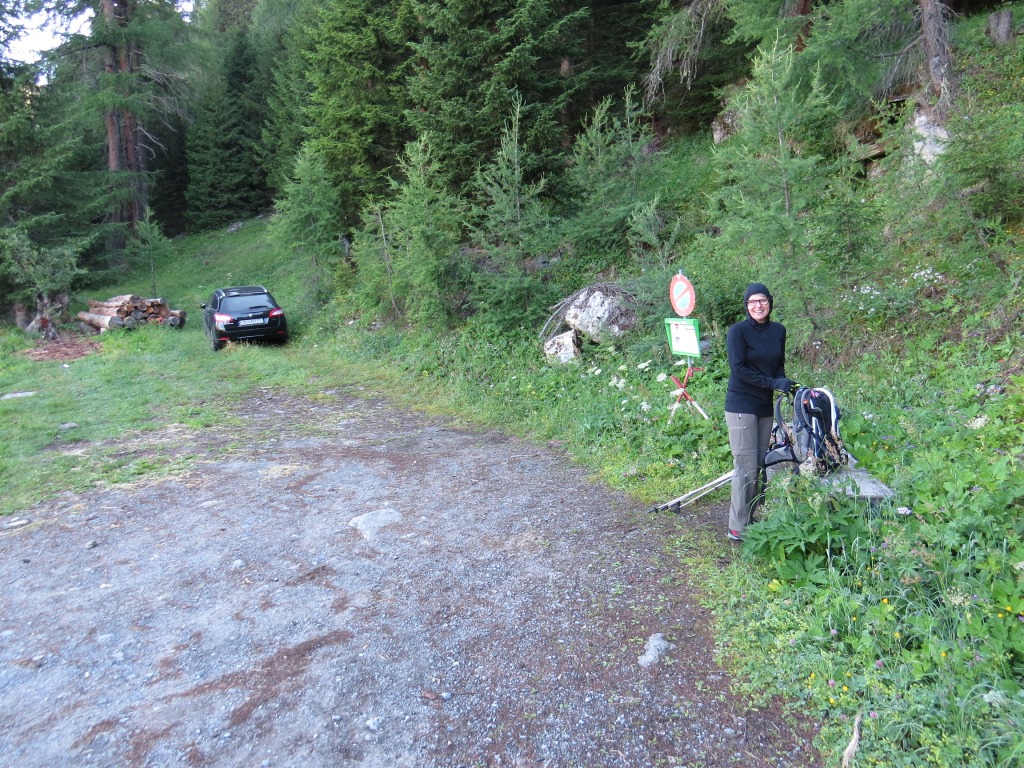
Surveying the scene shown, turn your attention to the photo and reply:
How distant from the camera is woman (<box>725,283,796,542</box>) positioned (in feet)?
14.7

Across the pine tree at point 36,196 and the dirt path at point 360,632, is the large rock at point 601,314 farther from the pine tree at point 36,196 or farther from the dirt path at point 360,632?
the pine tree at point 36,196

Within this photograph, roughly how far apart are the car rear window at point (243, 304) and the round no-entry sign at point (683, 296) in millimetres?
12448

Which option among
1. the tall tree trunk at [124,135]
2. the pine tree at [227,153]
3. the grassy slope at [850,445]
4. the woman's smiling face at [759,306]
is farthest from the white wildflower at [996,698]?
the pine tree at [227,153]

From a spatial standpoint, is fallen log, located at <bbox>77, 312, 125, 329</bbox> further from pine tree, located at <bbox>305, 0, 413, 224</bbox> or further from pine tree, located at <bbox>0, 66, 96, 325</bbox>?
pine tree, located at <bbox>305, 0, 413, 224</bbox>

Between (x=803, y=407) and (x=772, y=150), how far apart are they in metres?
4.17

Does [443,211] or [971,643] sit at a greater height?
[443,211]

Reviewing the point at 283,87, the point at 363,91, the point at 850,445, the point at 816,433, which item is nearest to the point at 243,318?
the point at 363,91

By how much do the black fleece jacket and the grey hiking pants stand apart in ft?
0.28

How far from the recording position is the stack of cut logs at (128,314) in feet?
61.0

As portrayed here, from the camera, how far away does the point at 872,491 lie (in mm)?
4176

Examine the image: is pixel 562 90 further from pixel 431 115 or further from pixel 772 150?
pixel 772 150

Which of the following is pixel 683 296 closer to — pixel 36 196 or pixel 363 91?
pixel 363 91

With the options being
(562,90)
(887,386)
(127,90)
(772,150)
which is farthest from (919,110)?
(127,90)

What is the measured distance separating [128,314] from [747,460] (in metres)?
19.8
